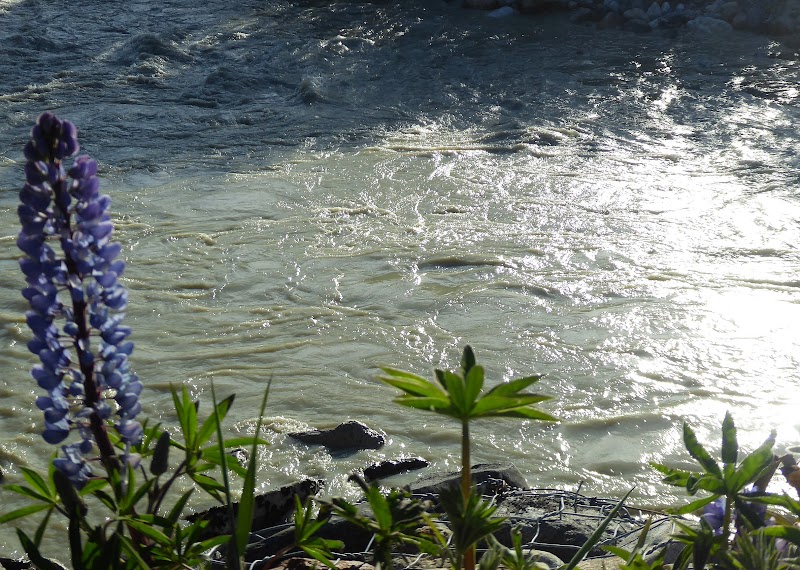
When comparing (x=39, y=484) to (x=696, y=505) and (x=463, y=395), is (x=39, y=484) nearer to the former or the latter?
(x=463, y=395)

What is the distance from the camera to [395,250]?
20.1ft

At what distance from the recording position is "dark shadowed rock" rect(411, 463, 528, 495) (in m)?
2.74

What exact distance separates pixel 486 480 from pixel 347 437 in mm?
1197

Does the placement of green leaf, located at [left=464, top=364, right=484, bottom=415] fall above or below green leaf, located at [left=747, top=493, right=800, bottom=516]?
above

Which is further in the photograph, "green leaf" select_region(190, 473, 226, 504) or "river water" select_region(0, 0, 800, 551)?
"river water" select_region(0, 0, 800, 551)

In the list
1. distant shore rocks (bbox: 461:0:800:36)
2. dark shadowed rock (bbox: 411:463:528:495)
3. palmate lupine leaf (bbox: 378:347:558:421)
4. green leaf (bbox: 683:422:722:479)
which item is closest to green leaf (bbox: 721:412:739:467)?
green leaf (bbox: 683:422:722:479)

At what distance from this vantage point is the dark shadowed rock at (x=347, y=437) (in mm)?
3928

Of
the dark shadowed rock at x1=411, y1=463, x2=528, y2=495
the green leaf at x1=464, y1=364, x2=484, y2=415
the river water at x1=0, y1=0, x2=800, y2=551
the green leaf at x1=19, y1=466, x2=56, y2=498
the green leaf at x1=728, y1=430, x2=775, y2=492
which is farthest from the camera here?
the river water at x1=0, y1=0, x2=800, y2=551

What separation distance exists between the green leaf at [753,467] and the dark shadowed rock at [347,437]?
284cm

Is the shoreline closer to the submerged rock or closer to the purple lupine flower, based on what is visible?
the submerged rock

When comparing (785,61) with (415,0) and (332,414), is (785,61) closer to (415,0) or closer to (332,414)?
(415,0)

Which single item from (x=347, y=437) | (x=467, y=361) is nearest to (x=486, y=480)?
(x=347, y=437)

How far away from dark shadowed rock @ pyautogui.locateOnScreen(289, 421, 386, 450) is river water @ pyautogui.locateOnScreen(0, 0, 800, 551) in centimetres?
5

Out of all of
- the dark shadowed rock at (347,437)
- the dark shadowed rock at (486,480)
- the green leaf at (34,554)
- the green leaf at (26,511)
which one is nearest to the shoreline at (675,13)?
the dark shadowed rock at (347,437)
